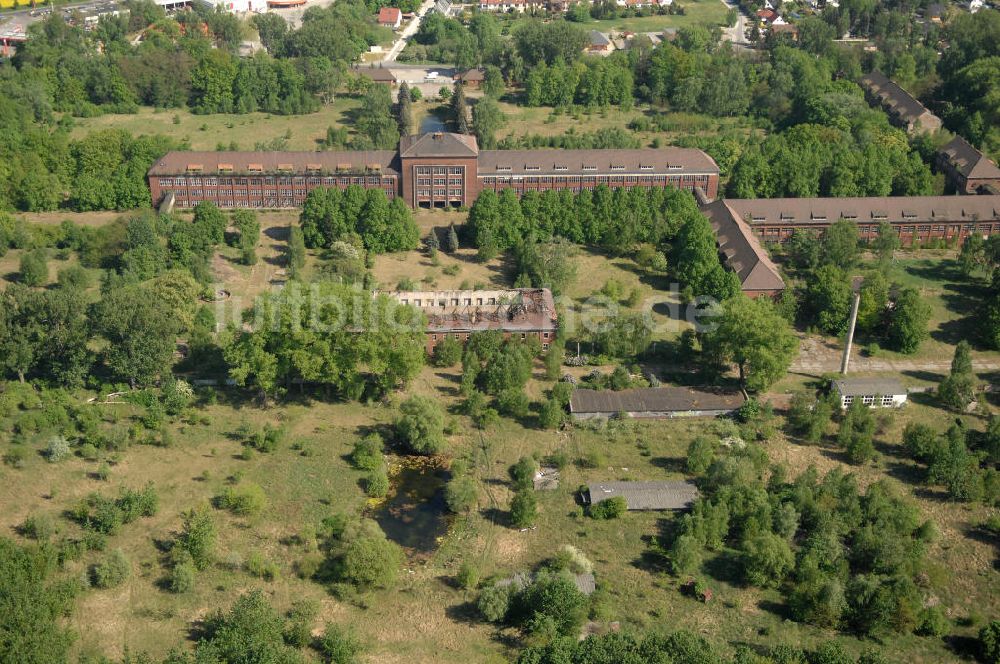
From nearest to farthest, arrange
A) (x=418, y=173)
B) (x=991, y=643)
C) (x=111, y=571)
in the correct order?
(x=991, y=643)
(x=111, y=571)
(x=418, y=173)

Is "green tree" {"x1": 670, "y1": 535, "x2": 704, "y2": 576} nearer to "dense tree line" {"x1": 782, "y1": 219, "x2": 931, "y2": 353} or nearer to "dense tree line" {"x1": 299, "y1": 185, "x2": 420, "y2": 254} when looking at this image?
"dense tree line" {"x1": 782, "y1": 219, "x2": 931, "y2": 353}

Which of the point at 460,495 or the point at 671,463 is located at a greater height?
the point at 460,495

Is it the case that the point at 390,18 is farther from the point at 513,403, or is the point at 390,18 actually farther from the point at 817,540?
the point at 817,540

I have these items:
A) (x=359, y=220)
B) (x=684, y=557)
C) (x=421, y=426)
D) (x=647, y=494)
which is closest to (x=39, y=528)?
(x=421, y=426)

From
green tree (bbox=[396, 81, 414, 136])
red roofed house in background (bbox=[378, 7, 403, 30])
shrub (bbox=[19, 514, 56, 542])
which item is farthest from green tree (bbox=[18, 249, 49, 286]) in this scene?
red roofed house in background (bbox=[378, 7, 403, 30])

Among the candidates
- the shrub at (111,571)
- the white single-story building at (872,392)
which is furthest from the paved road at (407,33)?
the shrub at (111,571)

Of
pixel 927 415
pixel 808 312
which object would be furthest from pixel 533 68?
pixel 927 415
